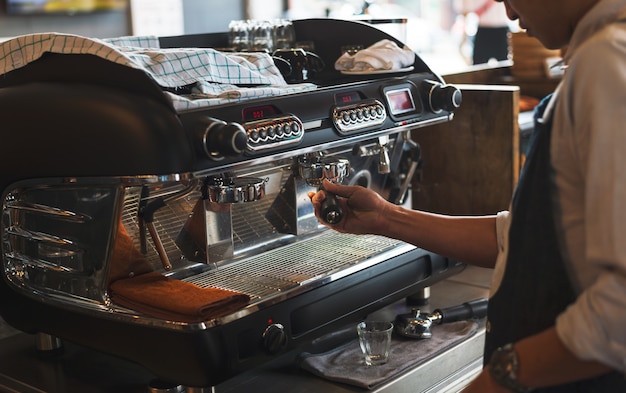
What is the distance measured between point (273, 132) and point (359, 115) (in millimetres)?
256

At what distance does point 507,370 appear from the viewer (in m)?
0.98

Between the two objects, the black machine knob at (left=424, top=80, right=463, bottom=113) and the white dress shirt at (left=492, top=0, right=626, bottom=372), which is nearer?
the white dress shirt at (left=492, top=0, right=626, bottom=372)

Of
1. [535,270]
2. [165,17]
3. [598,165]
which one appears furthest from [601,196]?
[165,17]

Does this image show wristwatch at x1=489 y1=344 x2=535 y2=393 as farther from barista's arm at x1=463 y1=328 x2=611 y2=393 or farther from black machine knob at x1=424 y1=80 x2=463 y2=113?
black machine knob at x1=424 y1=80 x2=463 y2=113

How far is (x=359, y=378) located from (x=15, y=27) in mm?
4838

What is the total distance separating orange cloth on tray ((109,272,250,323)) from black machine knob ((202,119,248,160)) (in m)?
0.23

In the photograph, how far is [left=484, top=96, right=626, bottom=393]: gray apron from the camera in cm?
100

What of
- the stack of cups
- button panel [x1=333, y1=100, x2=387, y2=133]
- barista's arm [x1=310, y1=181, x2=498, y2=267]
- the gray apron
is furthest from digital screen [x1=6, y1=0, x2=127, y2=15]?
the gray apron

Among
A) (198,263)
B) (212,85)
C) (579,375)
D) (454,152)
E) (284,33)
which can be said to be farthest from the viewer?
(454,152)

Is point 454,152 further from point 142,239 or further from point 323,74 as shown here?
point 142,239

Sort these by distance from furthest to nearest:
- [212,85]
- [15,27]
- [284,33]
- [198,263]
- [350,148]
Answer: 1. [15,27]
2. [284,33]
3. [350,148]
4. [198,263]
5. [212,85]

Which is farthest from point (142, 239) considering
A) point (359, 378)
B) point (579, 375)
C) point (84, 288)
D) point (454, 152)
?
point (454, 152)

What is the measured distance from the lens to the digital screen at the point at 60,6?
18.4 ft

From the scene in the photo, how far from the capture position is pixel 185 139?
4.15ft
